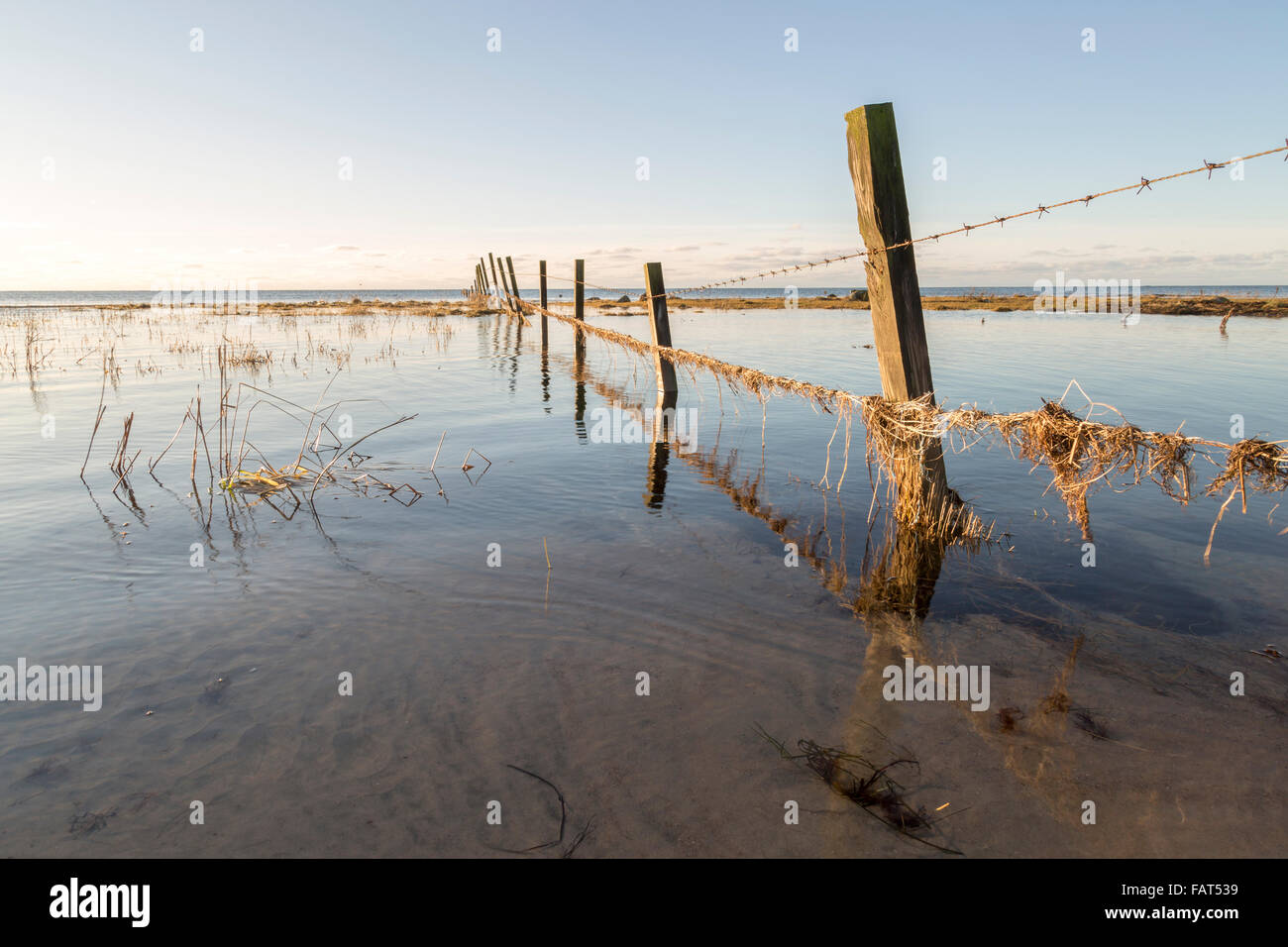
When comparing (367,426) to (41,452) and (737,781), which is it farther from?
(737,781)

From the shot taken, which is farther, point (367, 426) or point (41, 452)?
point (367, 426)

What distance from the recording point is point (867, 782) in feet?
9.55

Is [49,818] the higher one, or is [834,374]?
[834,374]

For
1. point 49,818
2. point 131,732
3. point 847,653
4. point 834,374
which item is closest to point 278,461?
point 131,732

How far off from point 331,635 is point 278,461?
5.06 m

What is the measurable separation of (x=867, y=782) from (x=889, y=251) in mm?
3641
